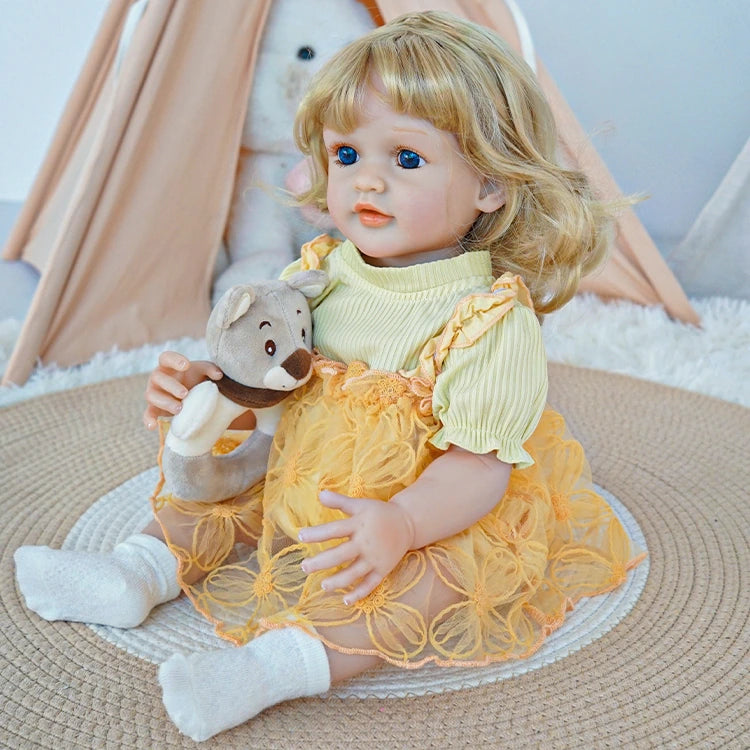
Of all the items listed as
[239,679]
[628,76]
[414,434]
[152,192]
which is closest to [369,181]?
[414,434]

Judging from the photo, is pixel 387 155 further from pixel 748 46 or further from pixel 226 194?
pixel 748 46

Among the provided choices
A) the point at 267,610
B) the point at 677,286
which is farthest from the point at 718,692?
the point at 677,286

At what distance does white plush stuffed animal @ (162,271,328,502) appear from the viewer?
84 centimetres

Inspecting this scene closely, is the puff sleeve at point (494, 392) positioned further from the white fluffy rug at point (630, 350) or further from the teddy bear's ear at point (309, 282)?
the white fluffy rug at point (630, 350)

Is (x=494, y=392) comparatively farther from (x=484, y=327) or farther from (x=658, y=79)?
(x=658, y=79)

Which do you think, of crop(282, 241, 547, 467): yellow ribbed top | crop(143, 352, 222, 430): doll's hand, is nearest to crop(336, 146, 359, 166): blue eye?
crop(282, 241, 547, 467): yellow ribbed top

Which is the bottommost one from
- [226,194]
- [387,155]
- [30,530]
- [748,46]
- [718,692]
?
[30,530]

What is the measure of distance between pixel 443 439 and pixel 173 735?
333 mm

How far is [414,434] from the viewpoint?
2.75 feet

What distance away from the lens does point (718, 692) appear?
771mm

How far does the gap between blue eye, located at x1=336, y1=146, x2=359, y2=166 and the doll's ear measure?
5.0 inches

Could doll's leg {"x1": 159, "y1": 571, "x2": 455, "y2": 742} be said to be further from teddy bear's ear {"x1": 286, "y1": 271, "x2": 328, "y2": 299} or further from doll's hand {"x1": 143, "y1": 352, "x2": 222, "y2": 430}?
teddy bear's ear {"x1": 286, "y1": 271, "x2": 328, "y2": 299}

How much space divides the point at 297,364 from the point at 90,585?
28 cm

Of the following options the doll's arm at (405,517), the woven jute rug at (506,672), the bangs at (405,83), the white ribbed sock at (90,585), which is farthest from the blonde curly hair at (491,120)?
the white ribbed sock at (90,585)
